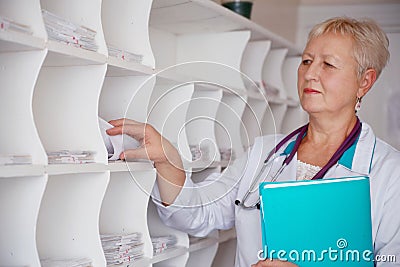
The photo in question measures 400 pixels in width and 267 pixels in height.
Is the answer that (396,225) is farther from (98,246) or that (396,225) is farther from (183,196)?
(98,246)

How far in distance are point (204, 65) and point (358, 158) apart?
29.6 inches

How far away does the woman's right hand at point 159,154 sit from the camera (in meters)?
1.91

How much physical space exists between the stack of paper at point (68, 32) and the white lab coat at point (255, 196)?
589mm

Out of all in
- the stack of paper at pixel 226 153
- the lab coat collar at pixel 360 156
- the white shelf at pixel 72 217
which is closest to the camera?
the white shelf at pixel 72 217

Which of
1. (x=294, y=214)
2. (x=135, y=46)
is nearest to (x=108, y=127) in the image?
(x=135, y=46)

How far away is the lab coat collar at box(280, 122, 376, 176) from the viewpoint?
200 cm

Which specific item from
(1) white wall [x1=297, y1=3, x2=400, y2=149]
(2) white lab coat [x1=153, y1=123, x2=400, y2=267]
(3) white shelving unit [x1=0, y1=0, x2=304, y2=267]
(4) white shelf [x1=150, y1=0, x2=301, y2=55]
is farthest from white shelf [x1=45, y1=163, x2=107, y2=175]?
(1) white wall [x1=297, y1=3, x2=400, y2=149]

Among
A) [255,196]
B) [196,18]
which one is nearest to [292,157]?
[255,196]

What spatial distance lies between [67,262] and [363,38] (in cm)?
110

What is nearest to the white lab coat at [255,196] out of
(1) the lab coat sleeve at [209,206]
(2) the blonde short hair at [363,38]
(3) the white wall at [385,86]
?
(1) the lab coat sleeve at [209,206]

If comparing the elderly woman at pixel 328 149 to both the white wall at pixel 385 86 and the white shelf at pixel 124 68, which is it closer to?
the white shelf at pixel 124 68

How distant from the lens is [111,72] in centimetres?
192

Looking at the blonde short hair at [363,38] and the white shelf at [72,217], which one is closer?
the white shelf at [72,217]

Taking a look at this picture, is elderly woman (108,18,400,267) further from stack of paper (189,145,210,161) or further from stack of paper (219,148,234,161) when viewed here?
stack of paper (219,148,234,161)
